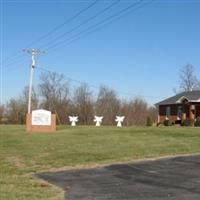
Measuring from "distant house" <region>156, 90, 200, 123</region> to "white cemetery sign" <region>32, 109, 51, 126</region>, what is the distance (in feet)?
75.6

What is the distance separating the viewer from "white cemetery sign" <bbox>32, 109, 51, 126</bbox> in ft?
134

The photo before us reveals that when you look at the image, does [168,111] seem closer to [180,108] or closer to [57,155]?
[180,108]

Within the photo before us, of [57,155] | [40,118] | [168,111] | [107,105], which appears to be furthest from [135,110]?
[57,155]

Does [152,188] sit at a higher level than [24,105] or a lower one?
lower

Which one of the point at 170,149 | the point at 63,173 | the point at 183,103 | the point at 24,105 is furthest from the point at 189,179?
the point at 24,105

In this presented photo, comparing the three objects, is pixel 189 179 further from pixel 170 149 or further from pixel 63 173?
pixel 170 149

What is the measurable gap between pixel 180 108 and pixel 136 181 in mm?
50364

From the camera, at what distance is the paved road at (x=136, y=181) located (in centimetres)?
1080

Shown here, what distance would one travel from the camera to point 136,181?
1309 cm

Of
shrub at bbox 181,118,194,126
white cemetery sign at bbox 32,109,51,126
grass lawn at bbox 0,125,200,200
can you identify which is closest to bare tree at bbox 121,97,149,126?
shrub at bbox 181,118,194,126

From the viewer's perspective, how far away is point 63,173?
1540 centimetres

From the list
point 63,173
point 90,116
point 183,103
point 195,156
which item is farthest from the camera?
point 90,116

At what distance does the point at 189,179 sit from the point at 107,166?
4228 millimetres

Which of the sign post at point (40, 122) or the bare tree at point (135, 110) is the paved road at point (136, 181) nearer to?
the sign post at point (40, 122)
